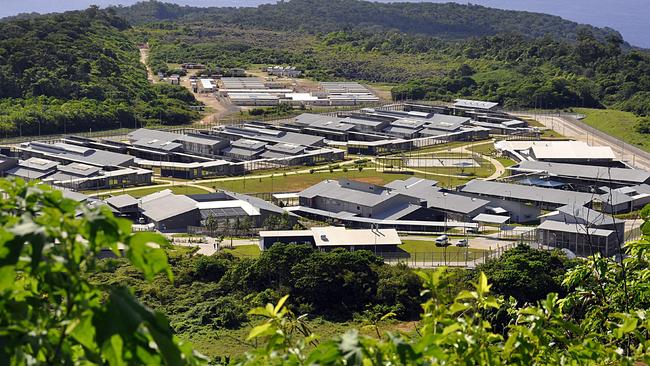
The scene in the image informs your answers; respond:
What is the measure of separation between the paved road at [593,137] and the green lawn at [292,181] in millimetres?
11087

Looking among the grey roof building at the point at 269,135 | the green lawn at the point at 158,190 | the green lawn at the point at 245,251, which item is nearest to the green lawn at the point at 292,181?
the green lawn at the point at 158,190

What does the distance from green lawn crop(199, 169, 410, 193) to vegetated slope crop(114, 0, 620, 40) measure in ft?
247

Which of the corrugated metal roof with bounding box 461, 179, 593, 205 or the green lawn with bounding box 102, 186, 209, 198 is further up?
the corrugated metal roof with bounding box 461, 179, 593, 205

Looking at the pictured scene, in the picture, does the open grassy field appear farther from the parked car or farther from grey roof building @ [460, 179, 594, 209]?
grey roof building @ [460, 179, 594, 209]

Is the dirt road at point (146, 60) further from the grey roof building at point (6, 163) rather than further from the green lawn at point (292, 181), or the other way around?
the green lawn at point (292, 181)

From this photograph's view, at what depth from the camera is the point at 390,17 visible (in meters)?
127

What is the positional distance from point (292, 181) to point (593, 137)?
1840 cm

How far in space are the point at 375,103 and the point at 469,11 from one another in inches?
3270

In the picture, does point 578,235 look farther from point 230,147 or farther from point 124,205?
point 230,147

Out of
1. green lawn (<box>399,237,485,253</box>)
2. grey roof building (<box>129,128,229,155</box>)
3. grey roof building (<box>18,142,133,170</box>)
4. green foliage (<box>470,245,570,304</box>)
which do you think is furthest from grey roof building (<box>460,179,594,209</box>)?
grey roof building (<box>18,142,133,170</box>)

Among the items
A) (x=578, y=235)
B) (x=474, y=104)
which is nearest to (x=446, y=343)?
(x=578, y=235)

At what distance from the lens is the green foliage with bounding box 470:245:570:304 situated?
57.1 feet

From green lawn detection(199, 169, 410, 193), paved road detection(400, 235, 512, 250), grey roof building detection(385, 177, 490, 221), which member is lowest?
paved road detection(400, 235, 512, 250)

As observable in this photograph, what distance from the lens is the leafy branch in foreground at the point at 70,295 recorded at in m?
1.74
